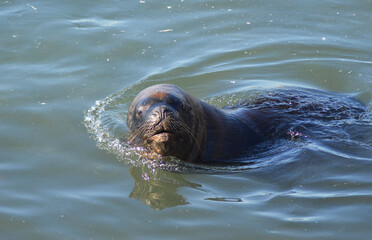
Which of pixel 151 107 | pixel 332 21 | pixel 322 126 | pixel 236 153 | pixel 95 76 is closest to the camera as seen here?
pixel 151 107

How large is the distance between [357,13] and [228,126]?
573 cm

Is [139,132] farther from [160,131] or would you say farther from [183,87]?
[183,87]

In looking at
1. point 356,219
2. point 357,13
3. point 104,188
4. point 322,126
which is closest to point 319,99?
point 322,126

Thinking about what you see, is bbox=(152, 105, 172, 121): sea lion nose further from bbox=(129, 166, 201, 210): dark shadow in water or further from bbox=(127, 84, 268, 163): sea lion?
bbox=(129, 166, 201, 210): dark shadow in water

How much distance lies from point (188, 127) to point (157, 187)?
0.73 meters

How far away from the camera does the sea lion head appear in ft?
19.1

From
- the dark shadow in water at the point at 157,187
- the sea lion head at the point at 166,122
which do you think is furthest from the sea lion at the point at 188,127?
the dark shadow in water at the point at 157,187

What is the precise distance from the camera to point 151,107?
6.01 metres

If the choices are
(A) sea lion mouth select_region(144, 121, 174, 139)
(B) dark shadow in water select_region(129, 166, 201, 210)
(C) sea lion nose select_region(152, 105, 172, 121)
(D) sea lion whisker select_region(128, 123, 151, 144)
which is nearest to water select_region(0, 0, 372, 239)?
(B) dark shadow in water select_region(129, 166, 201, 210)

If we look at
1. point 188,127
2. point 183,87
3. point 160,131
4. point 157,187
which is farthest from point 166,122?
point 183,87

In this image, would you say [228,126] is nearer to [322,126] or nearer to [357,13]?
[322,126]

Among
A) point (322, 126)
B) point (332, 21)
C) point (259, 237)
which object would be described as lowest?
point (259, 237)

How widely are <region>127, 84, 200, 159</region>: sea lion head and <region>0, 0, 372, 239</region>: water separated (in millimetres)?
311

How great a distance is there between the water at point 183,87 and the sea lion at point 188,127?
344 mm
